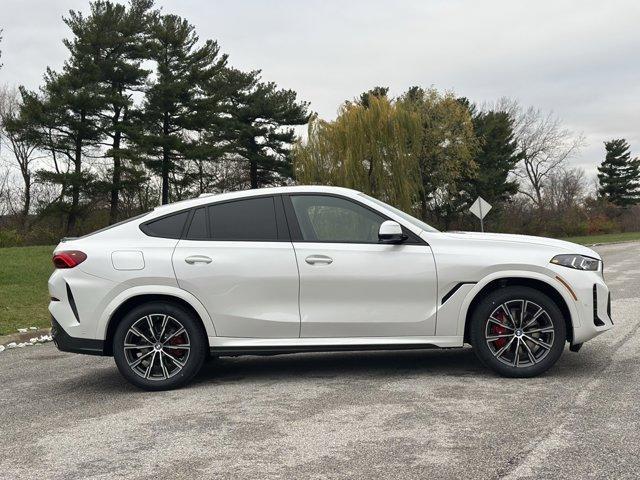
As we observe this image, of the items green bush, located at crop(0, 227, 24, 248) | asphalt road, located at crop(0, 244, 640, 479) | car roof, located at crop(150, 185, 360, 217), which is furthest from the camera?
green bush, located at crop(0, 227, 24, 248)

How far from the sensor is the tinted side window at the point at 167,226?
603cm

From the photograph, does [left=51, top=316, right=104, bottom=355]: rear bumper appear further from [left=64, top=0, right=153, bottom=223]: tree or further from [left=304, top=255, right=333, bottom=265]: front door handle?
[left=64, top=0, right=153, bottom=223]: tree

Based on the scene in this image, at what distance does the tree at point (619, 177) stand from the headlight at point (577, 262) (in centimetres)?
8280

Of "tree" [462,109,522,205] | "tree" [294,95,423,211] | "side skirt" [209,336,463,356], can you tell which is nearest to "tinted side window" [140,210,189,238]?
"side skirt" [209,336,463,356]

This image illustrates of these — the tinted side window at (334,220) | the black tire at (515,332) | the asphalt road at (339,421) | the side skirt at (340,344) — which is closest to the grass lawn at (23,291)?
the asphalt road at (339,421)

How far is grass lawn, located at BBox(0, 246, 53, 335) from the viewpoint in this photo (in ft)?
38.3

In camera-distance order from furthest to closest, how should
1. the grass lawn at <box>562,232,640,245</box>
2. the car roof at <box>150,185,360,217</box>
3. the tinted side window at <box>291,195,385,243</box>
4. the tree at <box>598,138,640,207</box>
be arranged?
the tree at <box>598,138,640,207</box>, the grass lawn at <box>562,232,640,245</box>, the car roof at <box>150,185,360,217</box>, the tinted side window at <box>291,195,385,243</box>

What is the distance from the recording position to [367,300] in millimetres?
5727

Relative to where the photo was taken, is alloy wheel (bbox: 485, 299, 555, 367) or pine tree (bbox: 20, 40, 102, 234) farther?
pine tree (bbox: 20, 40, 102, 234)

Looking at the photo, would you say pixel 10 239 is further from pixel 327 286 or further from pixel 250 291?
pixel 327 286

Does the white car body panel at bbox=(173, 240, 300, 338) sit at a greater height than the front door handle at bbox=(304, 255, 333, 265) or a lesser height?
lesser

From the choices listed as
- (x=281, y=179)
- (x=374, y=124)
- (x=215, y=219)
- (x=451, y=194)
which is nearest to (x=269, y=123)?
Answer: (x=281, y=179)

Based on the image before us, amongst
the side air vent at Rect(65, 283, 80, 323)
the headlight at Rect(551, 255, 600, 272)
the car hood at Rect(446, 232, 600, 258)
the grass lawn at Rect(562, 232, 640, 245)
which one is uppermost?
the car hood at Rect(446, 232, 600, 258)

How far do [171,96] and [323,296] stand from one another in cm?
3715
